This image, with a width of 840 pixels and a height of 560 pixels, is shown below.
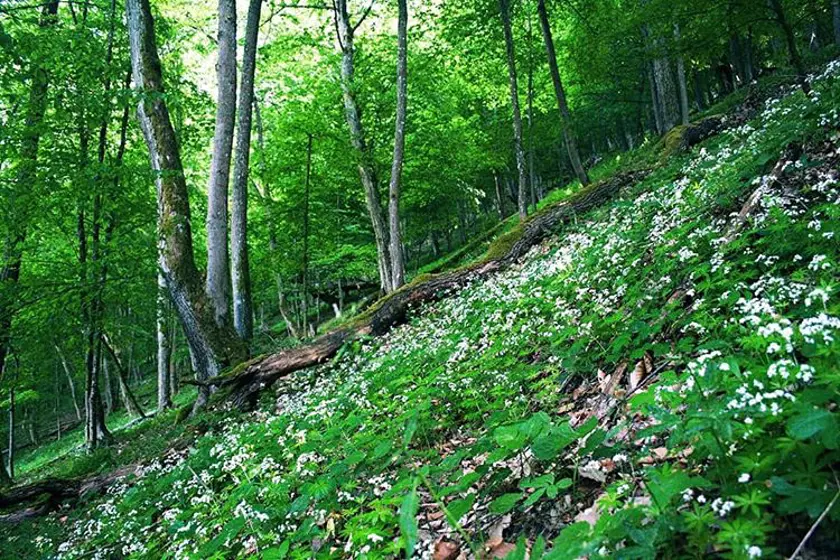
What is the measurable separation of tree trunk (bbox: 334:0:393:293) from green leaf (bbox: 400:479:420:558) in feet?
42.3

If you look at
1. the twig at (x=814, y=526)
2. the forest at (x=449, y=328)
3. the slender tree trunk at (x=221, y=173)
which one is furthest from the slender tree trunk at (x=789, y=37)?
the slender tree trunk at (x=221, y=173)

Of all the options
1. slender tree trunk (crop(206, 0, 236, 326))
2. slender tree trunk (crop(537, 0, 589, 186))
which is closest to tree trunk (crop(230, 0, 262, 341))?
slender tree trunk (crop(206, 0, 236, 326))

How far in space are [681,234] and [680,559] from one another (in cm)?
341

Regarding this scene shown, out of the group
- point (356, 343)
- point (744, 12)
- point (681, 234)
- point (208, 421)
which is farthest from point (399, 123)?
point (681, 234)

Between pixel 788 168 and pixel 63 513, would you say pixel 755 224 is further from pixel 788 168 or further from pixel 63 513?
pixel 63 513

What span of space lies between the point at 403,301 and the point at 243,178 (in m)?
4.61

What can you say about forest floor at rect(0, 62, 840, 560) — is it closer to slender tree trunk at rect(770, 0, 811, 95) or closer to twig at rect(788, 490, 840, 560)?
twig at rect(788, 490, 840, 560)

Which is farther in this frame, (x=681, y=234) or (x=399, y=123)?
(x=399, y=123)

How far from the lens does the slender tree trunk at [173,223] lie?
8398 millimetres

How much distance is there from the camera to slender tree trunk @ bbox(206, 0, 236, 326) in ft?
28.9

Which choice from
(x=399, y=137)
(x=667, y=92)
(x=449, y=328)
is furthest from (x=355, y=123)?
(x=449, y=328)

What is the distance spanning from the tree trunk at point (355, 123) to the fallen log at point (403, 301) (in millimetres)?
5166

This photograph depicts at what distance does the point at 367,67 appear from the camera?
54.1ft

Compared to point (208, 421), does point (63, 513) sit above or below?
below
